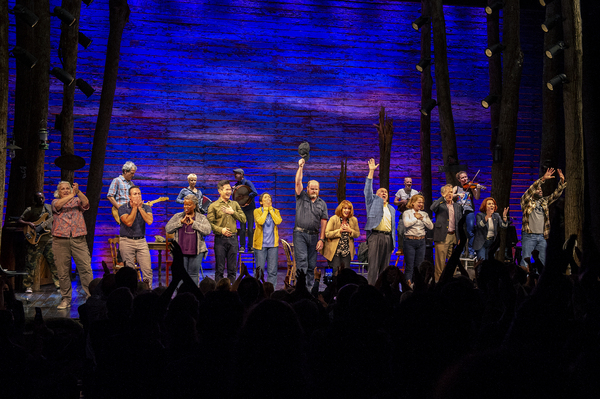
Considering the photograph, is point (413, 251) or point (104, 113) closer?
point (413, 251)

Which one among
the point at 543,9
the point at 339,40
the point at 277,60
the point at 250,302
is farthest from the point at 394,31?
the point at 250,302

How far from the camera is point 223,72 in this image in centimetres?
1079

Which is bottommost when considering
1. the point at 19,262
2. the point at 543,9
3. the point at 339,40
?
the point at 19,262

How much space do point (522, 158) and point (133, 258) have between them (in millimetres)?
9588

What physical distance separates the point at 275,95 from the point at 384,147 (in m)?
2.72

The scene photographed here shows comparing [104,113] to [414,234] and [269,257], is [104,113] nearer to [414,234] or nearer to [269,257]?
[269,257]

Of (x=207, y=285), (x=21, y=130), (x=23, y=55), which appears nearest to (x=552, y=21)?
(x=207, y=285)

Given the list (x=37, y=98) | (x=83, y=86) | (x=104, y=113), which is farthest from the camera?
(x=104, y=113)

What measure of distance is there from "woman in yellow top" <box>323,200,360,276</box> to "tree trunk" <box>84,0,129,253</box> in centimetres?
441

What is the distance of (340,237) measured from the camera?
6.87 meters

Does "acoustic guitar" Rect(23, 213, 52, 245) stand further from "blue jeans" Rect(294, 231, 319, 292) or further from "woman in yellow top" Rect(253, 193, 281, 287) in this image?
"blue jeans" Rect(294, 231, 319, 292)

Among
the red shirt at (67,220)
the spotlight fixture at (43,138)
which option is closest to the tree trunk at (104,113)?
the spotlight fixture at (43,138)

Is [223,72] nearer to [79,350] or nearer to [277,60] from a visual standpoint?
[277,60]

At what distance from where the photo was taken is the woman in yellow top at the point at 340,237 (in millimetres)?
6852
